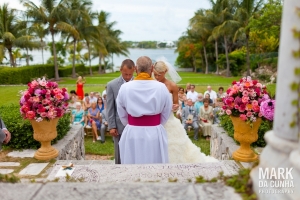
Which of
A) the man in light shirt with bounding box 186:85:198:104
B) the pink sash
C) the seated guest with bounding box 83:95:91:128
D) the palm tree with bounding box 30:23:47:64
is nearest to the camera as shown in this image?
the pink sash

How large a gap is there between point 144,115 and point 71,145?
2.46 meters

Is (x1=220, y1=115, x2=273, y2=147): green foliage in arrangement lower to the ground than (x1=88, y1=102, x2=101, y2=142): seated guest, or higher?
higher

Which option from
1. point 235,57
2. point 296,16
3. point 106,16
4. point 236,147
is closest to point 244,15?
point 235,57

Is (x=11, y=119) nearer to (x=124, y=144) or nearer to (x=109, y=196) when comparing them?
(x=124, y=144)

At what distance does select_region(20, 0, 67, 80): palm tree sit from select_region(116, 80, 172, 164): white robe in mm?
27976

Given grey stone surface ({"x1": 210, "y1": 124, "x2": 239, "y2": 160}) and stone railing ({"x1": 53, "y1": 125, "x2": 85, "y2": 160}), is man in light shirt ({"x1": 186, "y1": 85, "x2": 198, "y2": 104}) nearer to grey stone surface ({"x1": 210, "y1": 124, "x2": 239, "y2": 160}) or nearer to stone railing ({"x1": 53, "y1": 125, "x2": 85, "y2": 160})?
grey stone surface ({"x1": 210, "y1": 124, "x2": 239, "y2": 160})

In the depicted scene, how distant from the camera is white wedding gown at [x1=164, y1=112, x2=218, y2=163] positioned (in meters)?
4.87

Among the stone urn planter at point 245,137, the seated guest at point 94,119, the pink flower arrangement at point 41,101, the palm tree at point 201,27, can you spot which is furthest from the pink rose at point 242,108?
the palm tree at point 201,27

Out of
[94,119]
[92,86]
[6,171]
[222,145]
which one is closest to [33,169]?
[6,171]

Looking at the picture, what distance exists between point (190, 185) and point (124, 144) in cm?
216

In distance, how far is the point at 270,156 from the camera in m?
1.84

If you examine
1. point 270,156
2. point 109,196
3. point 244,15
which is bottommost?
point 109,196

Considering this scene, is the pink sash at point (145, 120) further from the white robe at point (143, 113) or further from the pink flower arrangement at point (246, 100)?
the pink flower arrangement at point (246, 100)

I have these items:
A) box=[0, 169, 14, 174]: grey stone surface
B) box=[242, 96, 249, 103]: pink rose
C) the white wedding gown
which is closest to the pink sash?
the white wedding gown
